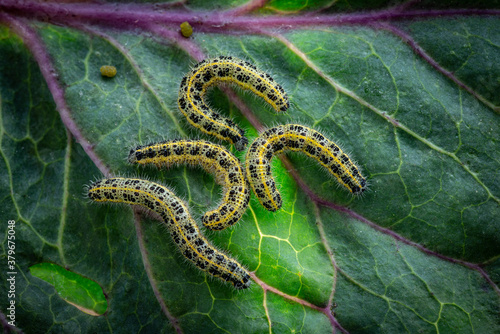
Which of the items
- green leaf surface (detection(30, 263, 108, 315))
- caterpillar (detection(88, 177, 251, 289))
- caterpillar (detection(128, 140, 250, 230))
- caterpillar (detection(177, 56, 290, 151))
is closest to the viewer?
green leaf surface (detection(30, 263, 108, 315))

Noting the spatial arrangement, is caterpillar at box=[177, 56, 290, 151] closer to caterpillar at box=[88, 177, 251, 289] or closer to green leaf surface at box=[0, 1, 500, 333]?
green leaf surface at box=[0, 1, 500, 333]

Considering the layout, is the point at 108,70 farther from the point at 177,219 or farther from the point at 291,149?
the point at 291,149

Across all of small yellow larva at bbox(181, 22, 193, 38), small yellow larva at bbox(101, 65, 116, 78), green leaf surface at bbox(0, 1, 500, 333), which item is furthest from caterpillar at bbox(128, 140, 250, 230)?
small yellow larva at bbox(181, 22, 193, 38)

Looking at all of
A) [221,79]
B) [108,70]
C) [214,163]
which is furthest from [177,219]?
[108,70]

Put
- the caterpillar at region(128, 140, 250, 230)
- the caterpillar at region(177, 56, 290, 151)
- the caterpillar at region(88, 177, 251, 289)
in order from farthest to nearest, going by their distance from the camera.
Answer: the caterpillar at region(177, 56, 290, 151)
the caterpillar at region(128, 140, 250, 230)
the caterpillar at region(88, 177, 251, 289)

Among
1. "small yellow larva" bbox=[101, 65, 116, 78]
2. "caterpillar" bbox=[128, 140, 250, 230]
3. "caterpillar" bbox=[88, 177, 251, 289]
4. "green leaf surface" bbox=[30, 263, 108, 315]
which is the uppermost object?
"small yellow larva" bbox=[101, 65, 116, 78]

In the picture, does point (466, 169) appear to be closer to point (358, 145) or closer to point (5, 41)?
point (358, 145)

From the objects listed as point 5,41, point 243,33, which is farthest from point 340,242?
point 5,41
